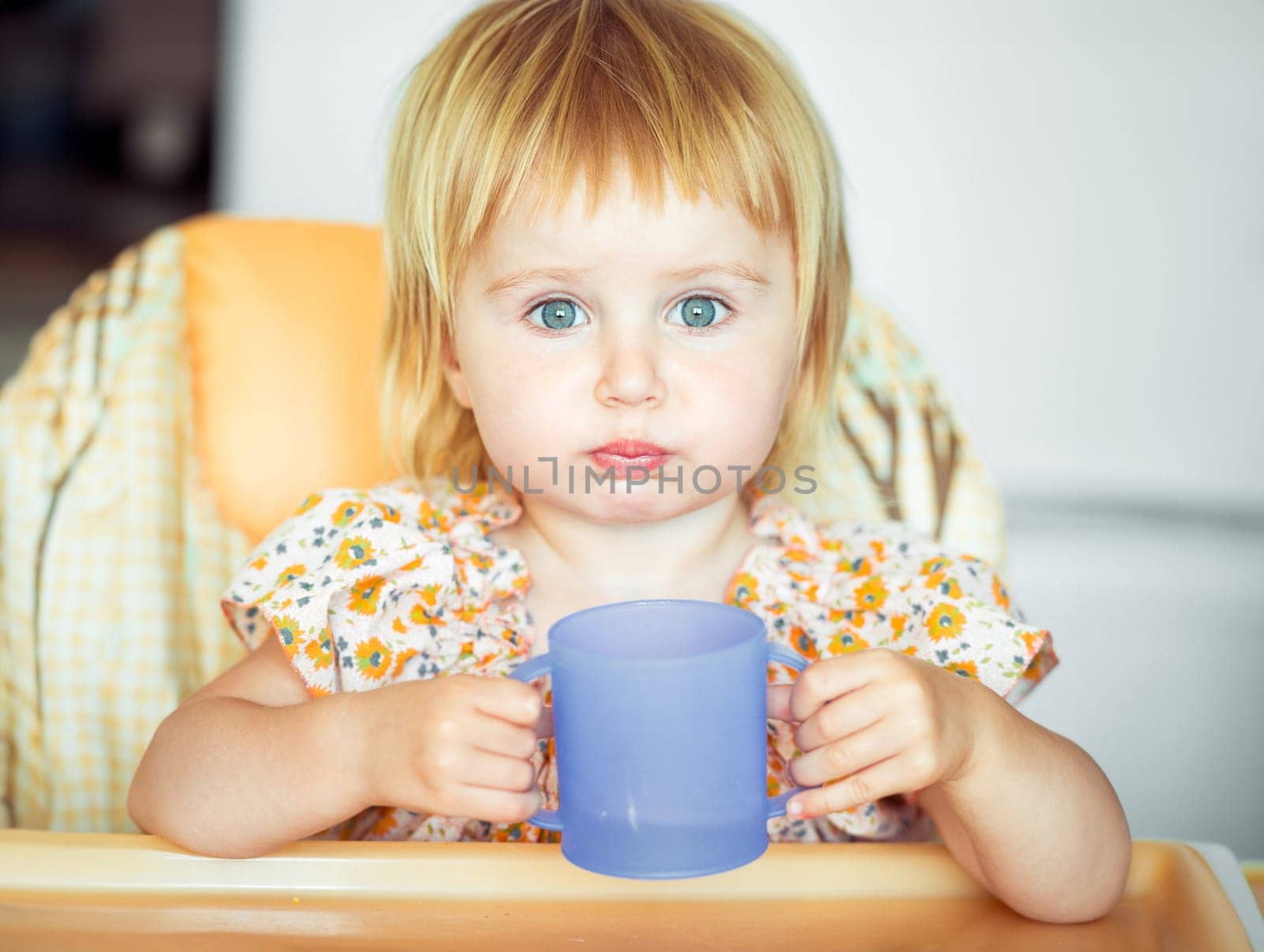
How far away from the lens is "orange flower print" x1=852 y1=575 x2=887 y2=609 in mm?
1097

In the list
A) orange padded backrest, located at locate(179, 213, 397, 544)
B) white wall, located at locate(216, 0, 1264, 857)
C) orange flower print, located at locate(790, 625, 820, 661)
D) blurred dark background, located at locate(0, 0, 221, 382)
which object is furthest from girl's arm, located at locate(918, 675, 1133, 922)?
blurred dark background, located at locate(0, 0, 221, 382)

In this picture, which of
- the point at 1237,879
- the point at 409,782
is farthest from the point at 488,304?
the point at 1237,879

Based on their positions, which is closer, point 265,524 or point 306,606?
point 306,606

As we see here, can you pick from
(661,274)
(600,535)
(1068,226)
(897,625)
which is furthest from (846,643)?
(1068,226)

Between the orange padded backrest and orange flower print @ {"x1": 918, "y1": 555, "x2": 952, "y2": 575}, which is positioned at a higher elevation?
the orange padded backrest

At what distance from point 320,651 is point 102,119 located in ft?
15.7

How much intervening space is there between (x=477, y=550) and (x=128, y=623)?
355 millimetres

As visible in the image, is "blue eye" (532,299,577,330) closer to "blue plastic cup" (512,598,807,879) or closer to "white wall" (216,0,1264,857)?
"blue plastic cup" (512,598,807,879)

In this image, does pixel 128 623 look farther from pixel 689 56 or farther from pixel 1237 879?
pixel 1237 879

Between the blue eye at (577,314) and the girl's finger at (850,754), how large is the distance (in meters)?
0.33

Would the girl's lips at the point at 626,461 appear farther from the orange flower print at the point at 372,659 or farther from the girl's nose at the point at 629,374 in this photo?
the orange flower print at the point at 372,659

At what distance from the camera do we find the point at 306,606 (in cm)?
103

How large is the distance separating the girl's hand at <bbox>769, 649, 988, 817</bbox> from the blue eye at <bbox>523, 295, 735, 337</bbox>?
0.30 m

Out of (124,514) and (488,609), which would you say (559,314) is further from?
(124,514)
